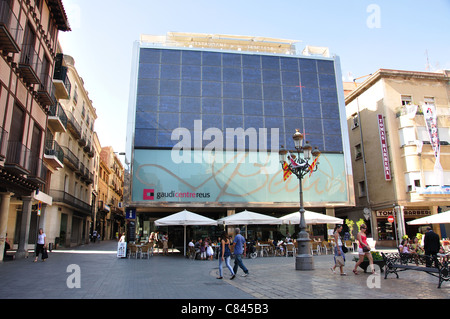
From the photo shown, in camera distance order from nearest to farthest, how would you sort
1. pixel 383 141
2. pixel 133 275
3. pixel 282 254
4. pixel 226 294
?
pixel 226 294, pixel 133 275, pixel 282 254, pixel 383 141

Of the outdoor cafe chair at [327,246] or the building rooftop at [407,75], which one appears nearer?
the outdoor cafe chair at [327,246]

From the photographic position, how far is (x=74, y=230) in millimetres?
35406

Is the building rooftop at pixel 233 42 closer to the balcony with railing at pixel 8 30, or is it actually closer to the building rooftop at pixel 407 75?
the building rooftop at pixel 407 75

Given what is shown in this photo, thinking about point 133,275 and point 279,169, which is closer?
point 133,275

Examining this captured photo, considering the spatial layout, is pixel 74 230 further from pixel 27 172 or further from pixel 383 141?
pixel 383 141

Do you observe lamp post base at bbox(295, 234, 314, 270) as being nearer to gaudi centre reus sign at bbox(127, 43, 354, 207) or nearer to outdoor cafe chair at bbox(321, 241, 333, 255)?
outdoor cafe chair at bbox(321, 241, 333, 255)

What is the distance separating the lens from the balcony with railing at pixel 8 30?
39.8 ft

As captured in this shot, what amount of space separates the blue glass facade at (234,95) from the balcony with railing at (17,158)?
10836mm

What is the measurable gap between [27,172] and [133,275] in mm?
7827

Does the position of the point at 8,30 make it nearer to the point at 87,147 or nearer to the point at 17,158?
the point at 17,158

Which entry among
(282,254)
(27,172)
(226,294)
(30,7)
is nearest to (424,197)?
(282,254)

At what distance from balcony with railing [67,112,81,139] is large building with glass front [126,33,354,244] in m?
6.73

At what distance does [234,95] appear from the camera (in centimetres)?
2789

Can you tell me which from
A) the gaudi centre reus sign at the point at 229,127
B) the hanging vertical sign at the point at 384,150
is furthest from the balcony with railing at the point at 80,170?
the hanging vertical sign at the point at 384,150
